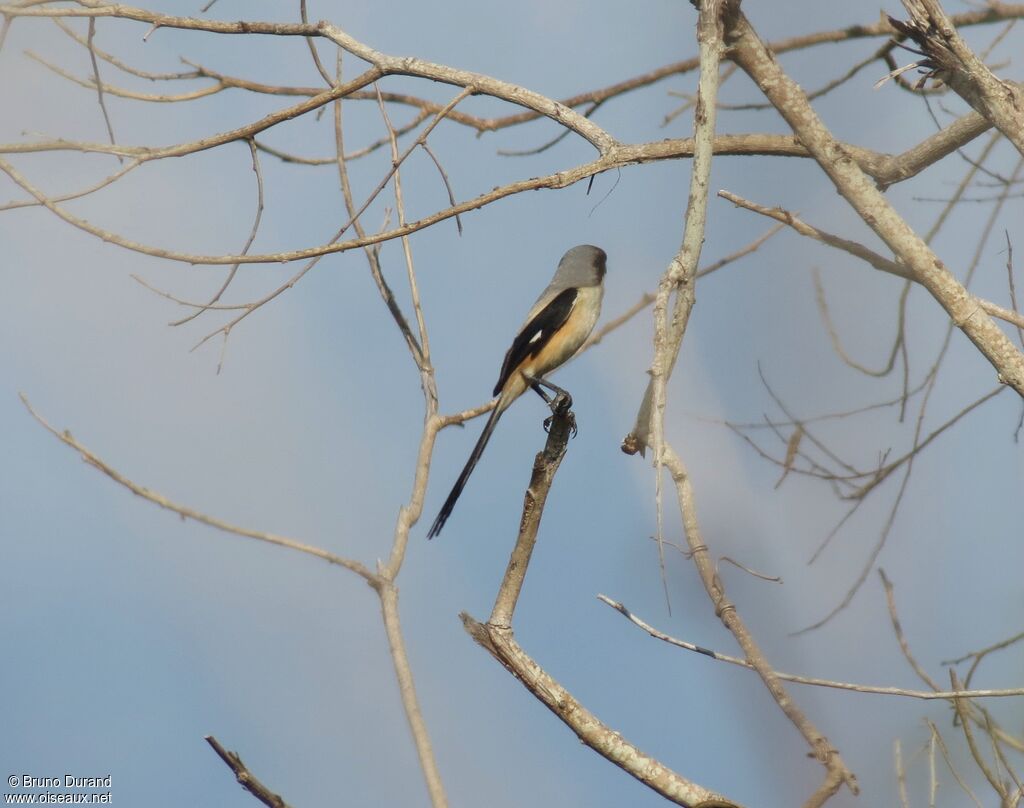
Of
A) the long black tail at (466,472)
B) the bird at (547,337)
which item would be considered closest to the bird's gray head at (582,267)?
the bird at (547,337)

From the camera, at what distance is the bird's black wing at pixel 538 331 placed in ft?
12.6

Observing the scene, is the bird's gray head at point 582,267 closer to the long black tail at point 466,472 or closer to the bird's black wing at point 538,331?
the bird's black wing at point 538,331

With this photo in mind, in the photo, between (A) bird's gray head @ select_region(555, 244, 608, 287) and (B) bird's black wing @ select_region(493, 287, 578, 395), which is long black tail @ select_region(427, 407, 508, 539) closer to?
(B) bird's black wing @ select_region(493, 287, 578, 395)

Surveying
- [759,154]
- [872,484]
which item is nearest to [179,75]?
[759,154]

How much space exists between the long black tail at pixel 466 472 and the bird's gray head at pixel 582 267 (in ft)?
2.28

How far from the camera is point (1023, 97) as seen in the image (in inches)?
115

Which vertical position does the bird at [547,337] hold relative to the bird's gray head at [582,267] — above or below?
below

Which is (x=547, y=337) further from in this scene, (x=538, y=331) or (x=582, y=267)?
(x=582, y=267)

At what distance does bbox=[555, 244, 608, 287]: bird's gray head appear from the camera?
166 inches

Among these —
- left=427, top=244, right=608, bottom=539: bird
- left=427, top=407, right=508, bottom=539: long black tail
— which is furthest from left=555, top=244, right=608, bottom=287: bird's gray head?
left=427, top=407, right=508, bottom=539: long black tail

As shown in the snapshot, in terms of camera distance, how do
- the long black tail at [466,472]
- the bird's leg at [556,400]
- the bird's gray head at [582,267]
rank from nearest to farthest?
1. the bird's leg at [556,400]
2. the long black tail at [466,472]
3. the bird's gray head at [582,267]

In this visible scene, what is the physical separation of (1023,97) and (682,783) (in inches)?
81.7

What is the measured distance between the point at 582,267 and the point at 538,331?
1.66 ft

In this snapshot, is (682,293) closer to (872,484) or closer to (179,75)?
(872,484)
